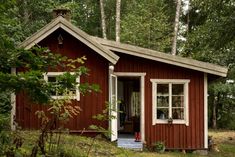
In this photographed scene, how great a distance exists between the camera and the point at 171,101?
16.8 meters

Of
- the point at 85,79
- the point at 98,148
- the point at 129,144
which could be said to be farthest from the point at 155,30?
the point at 98,148

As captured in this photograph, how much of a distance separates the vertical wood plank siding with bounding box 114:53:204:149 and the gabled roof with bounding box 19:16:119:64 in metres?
1.22

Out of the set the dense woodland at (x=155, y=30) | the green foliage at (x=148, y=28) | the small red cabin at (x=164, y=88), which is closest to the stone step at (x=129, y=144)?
the small red cabin at (x=164, y=88)

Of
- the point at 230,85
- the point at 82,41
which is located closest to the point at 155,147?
the point at 82,41

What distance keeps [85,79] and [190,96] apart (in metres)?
3.78

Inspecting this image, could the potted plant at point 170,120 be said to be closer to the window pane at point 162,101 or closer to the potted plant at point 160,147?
the window pane at point 162,101

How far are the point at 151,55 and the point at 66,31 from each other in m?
3.03

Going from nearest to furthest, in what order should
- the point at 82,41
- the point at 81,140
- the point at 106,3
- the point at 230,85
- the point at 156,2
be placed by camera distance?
the point at 81,140 < the point at 82,41 < the point at 230,85 < the point at 156,2 < the point at 106,3

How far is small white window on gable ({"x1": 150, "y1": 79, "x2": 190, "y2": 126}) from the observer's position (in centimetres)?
1680

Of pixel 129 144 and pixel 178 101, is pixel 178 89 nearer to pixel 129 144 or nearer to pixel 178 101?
pixel 178 101

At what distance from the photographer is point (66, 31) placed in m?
16.2

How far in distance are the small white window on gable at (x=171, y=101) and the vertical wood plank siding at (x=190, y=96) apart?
16 centimetres

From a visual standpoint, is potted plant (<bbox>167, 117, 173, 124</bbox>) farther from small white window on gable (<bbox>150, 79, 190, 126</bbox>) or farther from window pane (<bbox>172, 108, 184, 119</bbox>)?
window pane (<bbox>172, 108, 184, 119</bbox>)

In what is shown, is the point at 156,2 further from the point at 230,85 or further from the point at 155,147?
the point at 155,147
